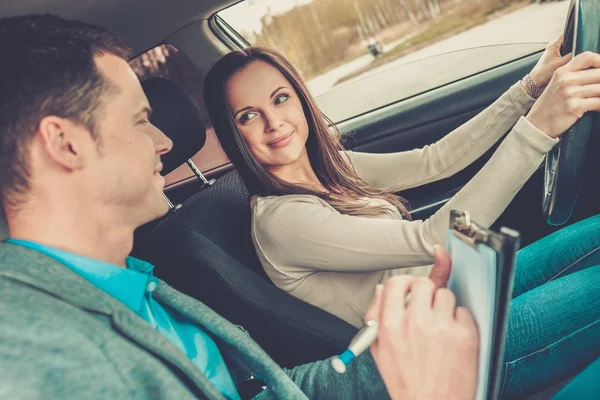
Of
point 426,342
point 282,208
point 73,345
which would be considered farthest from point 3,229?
point 426,342

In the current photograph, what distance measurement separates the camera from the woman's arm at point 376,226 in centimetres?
115

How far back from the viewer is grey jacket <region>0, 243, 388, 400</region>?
653 millimetres

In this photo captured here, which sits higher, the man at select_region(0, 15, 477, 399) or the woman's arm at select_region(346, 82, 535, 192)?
the man at select_region(0, 15, 477, 399)

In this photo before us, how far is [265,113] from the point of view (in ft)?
5.20

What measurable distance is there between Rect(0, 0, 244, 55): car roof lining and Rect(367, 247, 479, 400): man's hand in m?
1.22

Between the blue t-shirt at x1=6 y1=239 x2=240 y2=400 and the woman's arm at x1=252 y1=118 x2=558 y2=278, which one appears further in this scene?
the woman's arm at x1=252 y1=118 x2=558 y2=278

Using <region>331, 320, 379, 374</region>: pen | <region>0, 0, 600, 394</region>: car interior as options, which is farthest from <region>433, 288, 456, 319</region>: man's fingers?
<region>0, 0, 600, 394</region>: car interior

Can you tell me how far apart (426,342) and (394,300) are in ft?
0.22

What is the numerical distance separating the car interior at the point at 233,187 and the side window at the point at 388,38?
0.10 m

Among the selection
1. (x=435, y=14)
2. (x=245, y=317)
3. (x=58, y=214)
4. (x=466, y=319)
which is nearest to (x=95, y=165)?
(x=58, y=214)

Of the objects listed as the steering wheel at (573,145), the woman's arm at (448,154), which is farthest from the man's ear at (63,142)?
the woman's arm at (448,154)

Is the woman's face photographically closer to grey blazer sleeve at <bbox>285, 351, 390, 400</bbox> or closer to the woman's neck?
the woman's neck

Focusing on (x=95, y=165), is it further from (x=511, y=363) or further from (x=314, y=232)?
(x=511, y=363)

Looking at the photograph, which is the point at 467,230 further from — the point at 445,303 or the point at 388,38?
the point at 388,38
